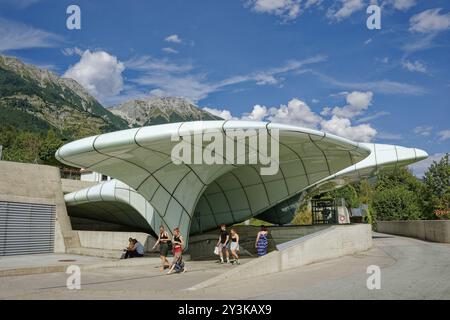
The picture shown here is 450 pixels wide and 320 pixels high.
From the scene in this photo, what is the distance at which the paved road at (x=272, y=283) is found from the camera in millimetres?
8031

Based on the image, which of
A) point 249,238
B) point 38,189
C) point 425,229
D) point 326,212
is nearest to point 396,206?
point 326,212

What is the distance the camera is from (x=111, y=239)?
21.0 metres

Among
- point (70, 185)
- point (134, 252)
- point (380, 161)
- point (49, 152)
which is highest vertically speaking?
point (49, 152)

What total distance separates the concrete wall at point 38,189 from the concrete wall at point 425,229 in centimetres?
1973

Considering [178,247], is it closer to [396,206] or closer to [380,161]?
A: [380,161]

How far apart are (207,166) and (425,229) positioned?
14.9 meters

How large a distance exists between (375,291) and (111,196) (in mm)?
19687

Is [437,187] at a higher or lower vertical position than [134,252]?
higher

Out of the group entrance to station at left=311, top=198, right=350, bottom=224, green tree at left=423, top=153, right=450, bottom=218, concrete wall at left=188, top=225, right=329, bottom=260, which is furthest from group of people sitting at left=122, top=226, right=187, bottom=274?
green tree at left=423, top=153, right=450, bottom=218

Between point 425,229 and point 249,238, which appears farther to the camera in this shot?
point 425,229

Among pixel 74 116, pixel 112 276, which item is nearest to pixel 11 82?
pixel 74 116

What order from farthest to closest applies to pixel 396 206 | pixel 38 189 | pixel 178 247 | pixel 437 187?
pixel 396 206, pixel 437 187, pixel 38 189, pixel 178 247

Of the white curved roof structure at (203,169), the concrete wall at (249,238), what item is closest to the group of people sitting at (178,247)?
the white curved roof structure at (203,169)
